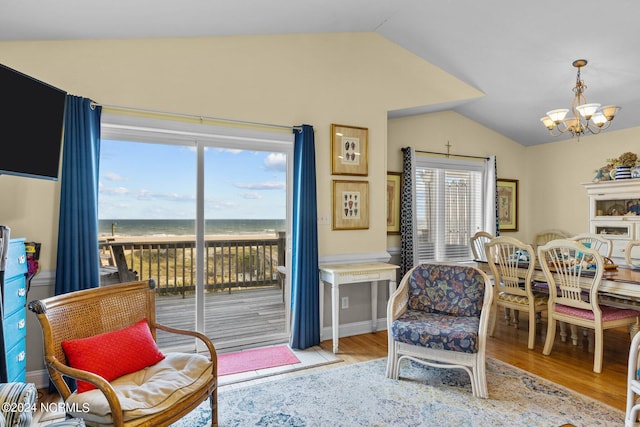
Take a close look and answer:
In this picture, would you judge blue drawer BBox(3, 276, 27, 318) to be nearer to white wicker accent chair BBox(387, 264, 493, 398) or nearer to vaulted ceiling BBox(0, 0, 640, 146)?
vaulted ceiling BBox(0, 0, 640, 146)

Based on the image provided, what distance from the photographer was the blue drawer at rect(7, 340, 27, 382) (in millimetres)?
2129

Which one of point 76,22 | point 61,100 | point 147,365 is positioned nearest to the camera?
point 147,365

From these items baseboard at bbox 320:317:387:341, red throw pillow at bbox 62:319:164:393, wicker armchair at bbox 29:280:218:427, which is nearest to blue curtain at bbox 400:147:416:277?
baseboard at bbox 320:317:387:341

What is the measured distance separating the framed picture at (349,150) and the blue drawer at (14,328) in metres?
2.69

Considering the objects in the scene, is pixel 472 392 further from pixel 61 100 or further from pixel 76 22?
pixel 76 22

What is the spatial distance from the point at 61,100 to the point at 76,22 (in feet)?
2.10

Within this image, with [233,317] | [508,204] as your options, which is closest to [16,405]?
[233,317]

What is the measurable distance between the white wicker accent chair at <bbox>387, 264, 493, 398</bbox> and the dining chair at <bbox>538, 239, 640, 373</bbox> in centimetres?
84

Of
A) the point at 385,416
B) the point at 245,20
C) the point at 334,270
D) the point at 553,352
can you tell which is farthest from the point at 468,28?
the point at 385,416

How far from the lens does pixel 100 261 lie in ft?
9.72

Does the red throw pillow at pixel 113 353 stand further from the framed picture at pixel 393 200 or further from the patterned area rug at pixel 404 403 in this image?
the framed picture at pixel 393 200

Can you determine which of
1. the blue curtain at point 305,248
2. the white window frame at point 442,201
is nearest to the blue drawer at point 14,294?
the blue curtain at point 305,248

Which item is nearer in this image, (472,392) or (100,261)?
(472,392)

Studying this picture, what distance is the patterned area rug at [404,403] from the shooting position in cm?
221
